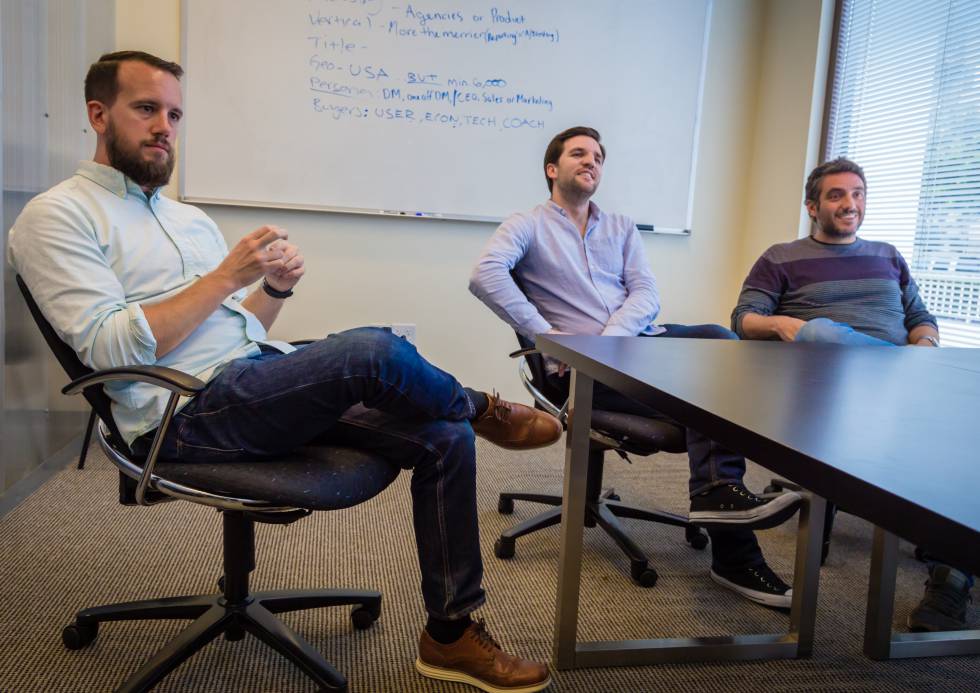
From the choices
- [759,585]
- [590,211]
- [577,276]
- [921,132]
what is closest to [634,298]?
[577,276]

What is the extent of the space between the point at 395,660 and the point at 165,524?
3.21ft

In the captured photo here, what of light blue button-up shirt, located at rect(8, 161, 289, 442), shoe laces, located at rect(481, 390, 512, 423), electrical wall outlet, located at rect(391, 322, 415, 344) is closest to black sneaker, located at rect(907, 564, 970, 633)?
shoe laces, located at rect(481, 390, 512, 423)

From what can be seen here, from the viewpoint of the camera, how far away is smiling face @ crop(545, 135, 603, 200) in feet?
7.42

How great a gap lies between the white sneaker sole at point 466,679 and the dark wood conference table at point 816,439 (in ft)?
0.42

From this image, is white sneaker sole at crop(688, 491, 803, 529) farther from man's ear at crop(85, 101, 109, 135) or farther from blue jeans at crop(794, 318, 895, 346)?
man's ear at crop(85, 101, 109, 135)

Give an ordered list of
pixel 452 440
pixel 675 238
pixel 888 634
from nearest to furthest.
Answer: pixel 452 440 < pixel 888 634 < pixel 675 238

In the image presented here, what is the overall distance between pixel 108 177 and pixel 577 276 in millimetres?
1295

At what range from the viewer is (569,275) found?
87.0 inches

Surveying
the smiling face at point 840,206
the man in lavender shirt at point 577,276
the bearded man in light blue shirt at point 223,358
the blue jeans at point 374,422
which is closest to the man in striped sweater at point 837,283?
the smiling face at point 840,206

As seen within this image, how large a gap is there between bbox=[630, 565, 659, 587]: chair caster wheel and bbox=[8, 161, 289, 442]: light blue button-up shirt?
101cm

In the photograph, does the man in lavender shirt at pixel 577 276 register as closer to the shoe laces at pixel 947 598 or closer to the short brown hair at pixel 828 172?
the shoe laces at pixel 947 598

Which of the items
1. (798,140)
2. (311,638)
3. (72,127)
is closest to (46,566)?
(311,638)

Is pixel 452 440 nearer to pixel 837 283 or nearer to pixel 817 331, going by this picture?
pixel 817 331

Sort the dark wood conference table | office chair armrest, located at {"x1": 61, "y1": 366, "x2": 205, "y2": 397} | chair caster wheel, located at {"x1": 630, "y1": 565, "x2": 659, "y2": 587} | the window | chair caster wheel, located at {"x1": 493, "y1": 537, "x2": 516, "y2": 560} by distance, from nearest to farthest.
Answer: the dark wood conference table, office chair armrest, located at {"x1": 61, "y1": 366, "x2": 205, "y2": 397}, chair caster wheel, located at {"x1": 630, "y1": 565, "x2": 659, "y2": 587}, chair caster wheel, located at {"x1": 493, "y1": 537, "x2": 516, "y2": 560}, the window
